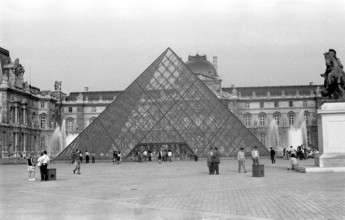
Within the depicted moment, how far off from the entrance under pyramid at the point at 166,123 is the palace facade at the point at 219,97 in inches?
1369

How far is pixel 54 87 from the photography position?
78375mm

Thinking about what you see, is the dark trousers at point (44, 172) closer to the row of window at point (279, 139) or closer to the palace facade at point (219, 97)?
the palace facade at point (219, 97)

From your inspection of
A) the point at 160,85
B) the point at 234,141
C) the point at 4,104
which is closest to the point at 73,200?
the point at 234,141

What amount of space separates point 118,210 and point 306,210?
283 centimetres

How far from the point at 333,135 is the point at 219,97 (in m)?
55.3

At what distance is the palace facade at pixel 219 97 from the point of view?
66625 mm

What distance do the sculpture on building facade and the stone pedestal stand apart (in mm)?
549

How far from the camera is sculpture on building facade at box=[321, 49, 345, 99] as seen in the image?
16984 millimetres

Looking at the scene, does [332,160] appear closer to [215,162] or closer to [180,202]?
[215,162]

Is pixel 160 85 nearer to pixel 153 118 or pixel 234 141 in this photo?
pixel 153 118

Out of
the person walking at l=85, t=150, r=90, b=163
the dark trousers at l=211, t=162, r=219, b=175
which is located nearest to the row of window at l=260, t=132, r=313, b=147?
the person walking at l=85, t=150, r=90, b=163

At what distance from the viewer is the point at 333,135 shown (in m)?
16.5

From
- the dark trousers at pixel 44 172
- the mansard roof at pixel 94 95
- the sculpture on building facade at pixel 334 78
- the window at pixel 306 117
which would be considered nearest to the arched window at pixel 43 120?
the mansard roof at pixel 94 95

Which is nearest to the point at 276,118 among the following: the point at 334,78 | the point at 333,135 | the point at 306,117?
Result: the point at 306,117
